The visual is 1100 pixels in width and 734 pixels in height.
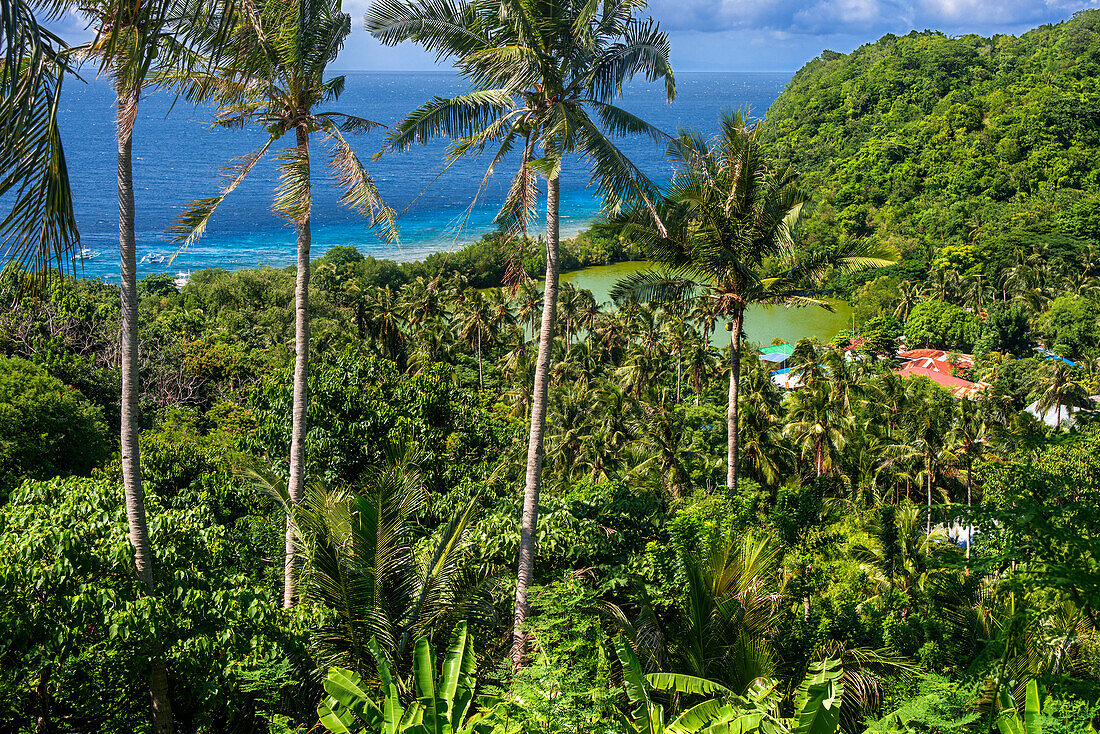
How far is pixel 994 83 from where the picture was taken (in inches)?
4289

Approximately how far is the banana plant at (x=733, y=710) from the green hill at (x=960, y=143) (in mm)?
69586

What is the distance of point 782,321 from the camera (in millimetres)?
76062

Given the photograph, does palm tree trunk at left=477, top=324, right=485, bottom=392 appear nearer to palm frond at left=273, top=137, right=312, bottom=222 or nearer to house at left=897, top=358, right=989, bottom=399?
house at left=897, top=358, right=989, bottom=399

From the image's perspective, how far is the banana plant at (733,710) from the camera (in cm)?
530

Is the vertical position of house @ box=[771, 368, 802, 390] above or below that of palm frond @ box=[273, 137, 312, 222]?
below

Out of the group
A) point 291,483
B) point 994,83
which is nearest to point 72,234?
point 291,483

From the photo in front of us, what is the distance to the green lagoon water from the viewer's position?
236 ft

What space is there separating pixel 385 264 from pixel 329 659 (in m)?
70.3

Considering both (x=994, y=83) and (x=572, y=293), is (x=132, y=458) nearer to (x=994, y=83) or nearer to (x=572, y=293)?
(x=572, y=293)

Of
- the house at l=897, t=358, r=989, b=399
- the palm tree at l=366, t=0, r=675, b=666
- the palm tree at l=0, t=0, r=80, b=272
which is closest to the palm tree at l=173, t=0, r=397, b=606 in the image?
the palm tree at l=366, t=0, r=675, b=666

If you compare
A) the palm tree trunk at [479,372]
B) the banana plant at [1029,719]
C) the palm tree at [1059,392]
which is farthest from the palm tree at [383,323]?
the banana plant at [1029,719]

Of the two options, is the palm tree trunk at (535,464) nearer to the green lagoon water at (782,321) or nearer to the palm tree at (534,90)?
the palm tree at (534,90)

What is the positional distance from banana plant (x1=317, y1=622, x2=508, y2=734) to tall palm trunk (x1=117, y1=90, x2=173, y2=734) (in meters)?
1.81

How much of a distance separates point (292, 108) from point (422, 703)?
22.4ft
